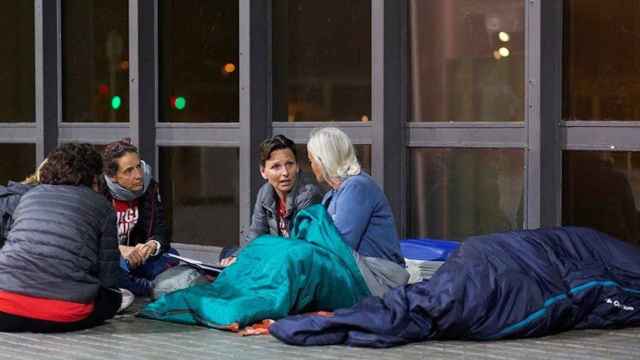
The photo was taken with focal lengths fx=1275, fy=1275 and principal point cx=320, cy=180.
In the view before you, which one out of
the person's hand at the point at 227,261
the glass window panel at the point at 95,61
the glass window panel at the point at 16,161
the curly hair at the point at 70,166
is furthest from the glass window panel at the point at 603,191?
the glass window panel at the point at 16,161

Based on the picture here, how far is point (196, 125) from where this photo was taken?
10031 mm

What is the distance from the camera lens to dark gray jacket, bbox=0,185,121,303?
6.93 m

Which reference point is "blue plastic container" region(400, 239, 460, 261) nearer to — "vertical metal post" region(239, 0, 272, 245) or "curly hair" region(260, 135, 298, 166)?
"curly hair" region(260, 135, 298, 166)

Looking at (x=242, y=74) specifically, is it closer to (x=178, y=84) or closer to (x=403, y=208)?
(x=178, y=84)

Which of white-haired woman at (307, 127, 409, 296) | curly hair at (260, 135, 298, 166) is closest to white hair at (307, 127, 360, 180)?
white-haired woman at (307, 127, 409, 296)

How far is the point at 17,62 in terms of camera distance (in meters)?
11.3

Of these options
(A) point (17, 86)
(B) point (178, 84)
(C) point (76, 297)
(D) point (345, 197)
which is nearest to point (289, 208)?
(D) point (345, 197)

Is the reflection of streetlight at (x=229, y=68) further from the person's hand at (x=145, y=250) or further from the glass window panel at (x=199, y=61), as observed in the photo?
Result: the person's hand at (x=145, y=250)

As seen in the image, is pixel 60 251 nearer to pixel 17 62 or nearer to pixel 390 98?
pixel 390 98

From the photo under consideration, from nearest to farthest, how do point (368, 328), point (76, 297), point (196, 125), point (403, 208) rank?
point (368, 328)
point (76, 297)
point (403, 208)
point (196, 125)

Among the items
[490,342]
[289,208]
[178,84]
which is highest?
[178,84]

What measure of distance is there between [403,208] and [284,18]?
1754mm

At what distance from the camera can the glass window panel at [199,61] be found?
985cm

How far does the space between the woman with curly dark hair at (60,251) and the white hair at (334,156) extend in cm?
125
